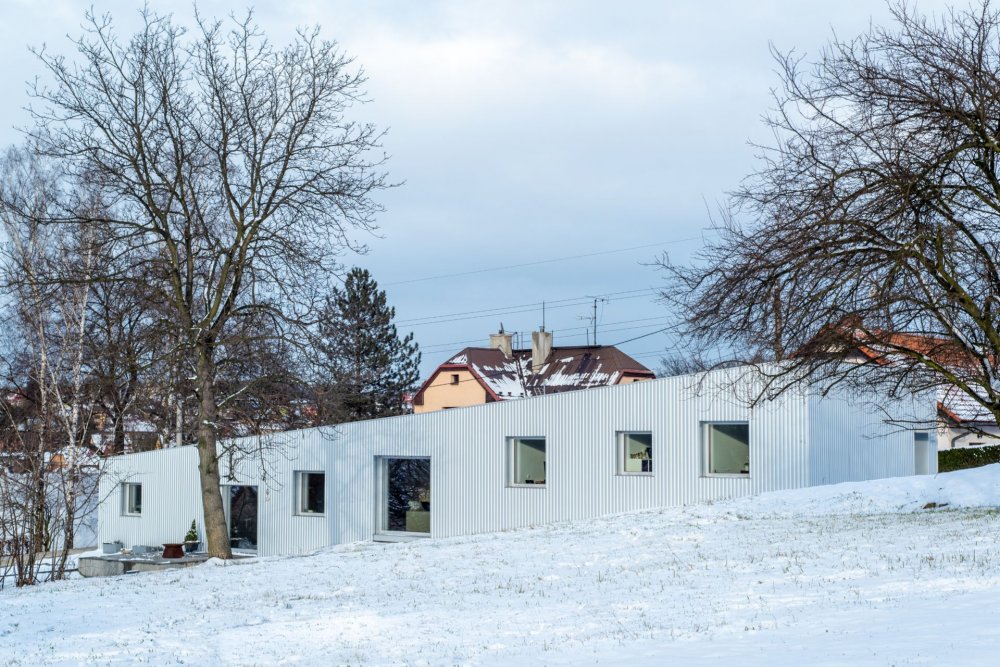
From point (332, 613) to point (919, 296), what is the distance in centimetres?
868

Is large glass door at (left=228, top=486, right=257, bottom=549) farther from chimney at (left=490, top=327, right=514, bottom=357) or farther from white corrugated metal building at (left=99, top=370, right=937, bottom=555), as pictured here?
chimney at (left=490, top=327, right=514, bottom=357)

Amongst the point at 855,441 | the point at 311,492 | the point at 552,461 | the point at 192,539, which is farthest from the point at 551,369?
the point at 855,441

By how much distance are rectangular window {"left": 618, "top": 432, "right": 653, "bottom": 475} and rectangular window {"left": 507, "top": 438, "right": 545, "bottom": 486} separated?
220cm

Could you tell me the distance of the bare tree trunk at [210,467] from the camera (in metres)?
21.2

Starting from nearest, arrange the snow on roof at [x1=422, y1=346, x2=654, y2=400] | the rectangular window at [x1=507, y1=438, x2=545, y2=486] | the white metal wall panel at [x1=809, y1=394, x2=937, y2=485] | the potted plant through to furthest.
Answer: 1. the white metal wall panel at [x1=809, y1=394, x2=937, y2=485]
2. the rectangular window at [x1=507, y1=438, x2=545, y2=486]
3. the potted plant
4. the snow on roof at [x1=422, y1=346, x2=654, y2=400]

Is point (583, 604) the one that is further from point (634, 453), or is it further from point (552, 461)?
point (552, 461)

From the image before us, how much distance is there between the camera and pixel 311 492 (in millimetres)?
31516

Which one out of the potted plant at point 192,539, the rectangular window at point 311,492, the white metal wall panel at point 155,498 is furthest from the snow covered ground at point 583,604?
the white metal wall panel at point 155,498

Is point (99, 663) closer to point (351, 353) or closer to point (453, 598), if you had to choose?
point (453, 598)

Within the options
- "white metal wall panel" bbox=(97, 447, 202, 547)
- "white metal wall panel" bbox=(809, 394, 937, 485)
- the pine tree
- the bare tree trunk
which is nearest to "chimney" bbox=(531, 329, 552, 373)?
the pine tree

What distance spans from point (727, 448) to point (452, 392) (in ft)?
153

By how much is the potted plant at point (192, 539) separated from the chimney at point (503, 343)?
39660mm

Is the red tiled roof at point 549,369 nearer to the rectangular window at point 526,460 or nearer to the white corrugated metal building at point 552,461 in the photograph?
the white corrugated metal building at point 552,461

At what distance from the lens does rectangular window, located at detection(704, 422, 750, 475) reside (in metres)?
24.8
